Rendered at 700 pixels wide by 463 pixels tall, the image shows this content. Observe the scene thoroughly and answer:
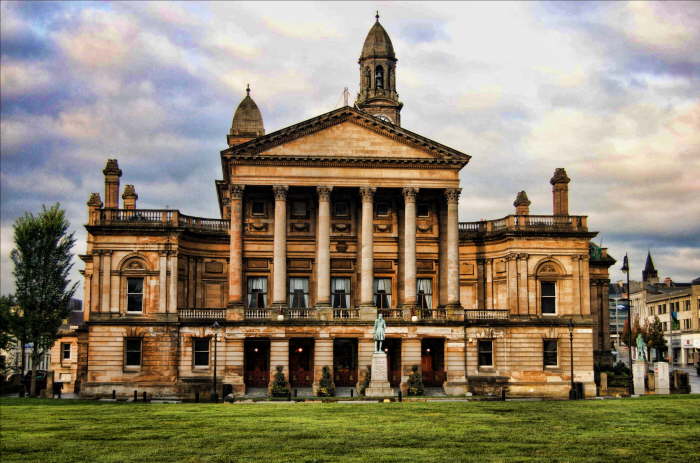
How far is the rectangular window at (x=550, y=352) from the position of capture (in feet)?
210

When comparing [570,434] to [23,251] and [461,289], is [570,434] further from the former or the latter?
[23,251]

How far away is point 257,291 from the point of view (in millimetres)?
66625

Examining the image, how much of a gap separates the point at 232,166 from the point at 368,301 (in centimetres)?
1382

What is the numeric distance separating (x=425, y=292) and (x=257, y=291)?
1313 centimetres

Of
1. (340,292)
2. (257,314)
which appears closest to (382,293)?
(340,292)

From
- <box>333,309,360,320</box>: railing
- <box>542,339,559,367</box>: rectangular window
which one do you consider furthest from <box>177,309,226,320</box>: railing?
<box>542,339,559,367</box>: rectangular window

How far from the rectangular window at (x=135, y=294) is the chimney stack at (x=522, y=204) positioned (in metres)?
30.9

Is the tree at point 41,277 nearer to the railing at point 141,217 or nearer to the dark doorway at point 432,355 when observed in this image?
the railing at point 141,217

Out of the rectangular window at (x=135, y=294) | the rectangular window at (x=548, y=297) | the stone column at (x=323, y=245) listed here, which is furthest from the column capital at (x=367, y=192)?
the rectangular window at (x=135, y=294)

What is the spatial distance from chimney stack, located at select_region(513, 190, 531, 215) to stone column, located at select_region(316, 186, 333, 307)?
17.7 metres

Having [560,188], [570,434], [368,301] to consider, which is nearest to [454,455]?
[570,434]

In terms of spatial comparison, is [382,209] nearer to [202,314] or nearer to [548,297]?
[548,297]

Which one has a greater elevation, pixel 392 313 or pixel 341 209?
pixel 341 209

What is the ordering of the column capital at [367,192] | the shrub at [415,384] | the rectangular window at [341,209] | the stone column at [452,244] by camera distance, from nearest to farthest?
the shrub at [415,384]
the stone column at [452,244]
the column capital at [367,192]
the rectangular window at [341,209]
